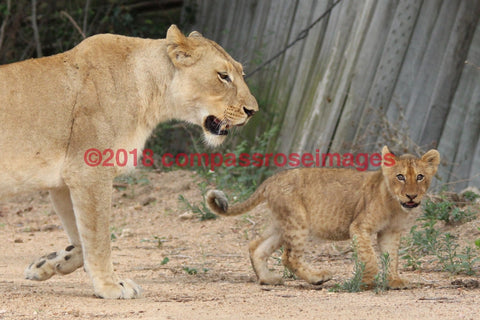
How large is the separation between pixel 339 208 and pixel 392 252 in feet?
1.53

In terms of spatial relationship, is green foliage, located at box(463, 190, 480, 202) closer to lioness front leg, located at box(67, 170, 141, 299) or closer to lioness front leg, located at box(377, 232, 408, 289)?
lioness front leg, located at box(377, 232, 408, 289)

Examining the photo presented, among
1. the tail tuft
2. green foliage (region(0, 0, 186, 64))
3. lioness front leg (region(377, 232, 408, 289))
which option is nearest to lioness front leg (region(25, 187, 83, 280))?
the tail tuft

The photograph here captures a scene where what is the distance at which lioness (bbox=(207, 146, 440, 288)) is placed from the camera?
17.0 feet

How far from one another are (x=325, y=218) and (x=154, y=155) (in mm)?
5842

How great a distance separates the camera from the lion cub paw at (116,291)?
4.80m

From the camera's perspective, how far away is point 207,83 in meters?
5.21

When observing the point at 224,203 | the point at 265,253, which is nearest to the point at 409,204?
the point at 265,253

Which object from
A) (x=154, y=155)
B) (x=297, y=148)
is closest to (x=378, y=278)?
(x=297, y=148)

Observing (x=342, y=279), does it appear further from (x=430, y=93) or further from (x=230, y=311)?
(x=430, y=93)

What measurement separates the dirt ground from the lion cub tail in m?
0.47

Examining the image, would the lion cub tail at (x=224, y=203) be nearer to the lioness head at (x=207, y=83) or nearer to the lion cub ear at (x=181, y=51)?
the lioness head at (x=207, y=83)

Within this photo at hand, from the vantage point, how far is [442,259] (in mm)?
5512

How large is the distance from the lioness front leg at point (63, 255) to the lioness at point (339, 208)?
98 centimetres

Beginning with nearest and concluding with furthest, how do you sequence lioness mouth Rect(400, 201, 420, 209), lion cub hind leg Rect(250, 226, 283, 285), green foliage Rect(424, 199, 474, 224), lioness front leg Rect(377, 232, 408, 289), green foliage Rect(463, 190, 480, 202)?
lioness front leg Rect(377, 232, 408, 289) → lioness mouth Rect(400, 201, 420, 209) → lion cub hind leg Rect(250, 226, 283, 285) → green foliage Rect(424, 199, 474, 224) → green foliage Rect(463, 190, 480, 202)
